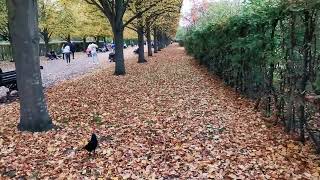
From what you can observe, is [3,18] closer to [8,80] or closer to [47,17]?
[47,17]

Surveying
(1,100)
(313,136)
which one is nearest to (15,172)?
(313,136)

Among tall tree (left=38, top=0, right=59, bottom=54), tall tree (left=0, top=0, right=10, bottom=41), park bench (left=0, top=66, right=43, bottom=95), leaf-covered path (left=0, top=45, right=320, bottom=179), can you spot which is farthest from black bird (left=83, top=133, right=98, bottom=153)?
tall tree (left=38, top=0, right=59, bottom=54)

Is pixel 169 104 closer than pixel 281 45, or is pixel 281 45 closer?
pixel 281 45

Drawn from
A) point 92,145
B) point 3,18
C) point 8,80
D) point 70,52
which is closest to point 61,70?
point 3,18

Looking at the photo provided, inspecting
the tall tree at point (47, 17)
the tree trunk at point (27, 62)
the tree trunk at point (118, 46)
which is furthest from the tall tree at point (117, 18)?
the tall tree at point (47, 17)

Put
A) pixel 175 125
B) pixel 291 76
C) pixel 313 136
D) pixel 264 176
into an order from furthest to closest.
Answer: pixel 175 125, pixel 291 76, pixel 313 136, pixel 264 176

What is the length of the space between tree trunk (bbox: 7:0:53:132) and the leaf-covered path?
1.11 feet

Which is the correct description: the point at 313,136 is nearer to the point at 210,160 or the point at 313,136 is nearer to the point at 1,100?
the point at 210,160

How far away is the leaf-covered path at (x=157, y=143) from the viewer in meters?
5.34

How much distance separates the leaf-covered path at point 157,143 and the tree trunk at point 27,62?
0.34m

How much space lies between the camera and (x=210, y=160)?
565 centimetres

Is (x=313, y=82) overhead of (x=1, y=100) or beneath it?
overhead

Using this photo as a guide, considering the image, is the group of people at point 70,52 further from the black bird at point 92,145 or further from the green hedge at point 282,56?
the black bird at point 92,145

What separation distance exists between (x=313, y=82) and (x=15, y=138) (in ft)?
17.6
